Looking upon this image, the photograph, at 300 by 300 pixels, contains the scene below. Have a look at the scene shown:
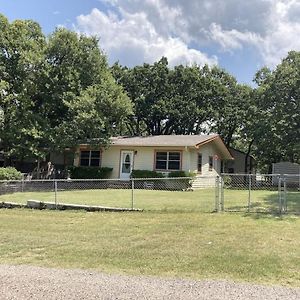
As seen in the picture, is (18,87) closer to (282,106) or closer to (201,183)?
(201,183)

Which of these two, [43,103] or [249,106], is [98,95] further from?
[249,106]

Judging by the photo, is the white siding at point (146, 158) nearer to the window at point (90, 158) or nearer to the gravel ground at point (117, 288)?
the window at point (90, 158)

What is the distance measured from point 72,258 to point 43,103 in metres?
19.5

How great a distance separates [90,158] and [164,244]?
776 inches

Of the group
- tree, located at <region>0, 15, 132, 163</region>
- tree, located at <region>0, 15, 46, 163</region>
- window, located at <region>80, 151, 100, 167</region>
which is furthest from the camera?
window, located at <region>80, 151, 100, 167</region>

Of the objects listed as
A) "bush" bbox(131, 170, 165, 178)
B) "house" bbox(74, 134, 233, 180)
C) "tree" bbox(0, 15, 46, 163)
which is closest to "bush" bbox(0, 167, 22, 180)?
"tree" bbox(0, 15, 46, 163)

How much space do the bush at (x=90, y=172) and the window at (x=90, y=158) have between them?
3.03 ft

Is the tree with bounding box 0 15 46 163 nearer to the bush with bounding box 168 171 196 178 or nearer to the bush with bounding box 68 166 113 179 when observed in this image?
the bush with bounding box 68 166 113 179

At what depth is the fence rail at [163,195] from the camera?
12703 millimetres

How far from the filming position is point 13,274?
5.95 meters

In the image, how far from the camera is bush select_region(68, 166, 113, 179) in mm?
26000

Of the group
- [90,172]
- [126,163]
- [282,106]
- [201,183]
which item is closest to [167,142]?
[126,163]

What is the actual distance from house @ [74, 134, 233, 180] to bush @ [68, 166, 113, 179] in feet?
1.99

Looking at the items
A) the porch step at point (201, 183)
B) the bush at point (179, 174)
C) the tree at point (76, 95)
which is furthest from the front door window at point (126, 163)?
the porch step at point (201, 183)
